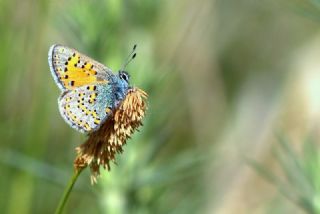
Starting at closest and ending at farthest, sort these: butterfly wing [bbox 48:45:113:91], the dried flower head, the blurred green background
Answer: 1. the dried flower head
2. butterfly wing [bbox 48:45:113:91]
3. the blurred green background

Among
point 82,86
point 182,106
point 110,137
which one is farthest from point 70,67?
point 182,106

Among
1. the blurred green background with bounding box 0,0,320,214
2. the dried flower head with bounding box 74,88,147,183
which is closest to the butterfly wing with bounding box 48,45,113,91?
the dried flower head with bounding box 74,88,147,183

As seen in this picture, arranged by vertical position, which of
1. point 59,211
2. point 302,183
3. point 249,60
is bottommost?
point 59,211

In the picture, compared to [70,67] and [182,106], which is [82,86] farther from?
[182,106]

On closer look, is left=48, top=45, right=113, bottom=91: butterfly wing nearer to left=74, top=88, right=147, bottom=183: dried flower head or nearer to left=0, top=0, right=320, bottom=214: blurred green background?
left=74, top=88, right=147, bottom=183: dried flower head

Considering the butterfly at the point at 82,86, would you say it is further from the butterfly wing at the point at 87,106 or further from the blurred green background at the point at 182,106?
the blurred green background at the point at 182,106

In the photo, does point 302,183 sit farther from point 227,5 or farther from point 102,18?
point 227,5

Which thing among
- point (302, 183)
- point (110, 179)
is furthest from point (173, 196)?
point (302, 183)

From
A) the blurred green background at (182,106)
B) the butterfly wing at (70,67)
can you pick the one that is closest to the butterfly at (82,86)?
the butterfly wing at (70,67)
